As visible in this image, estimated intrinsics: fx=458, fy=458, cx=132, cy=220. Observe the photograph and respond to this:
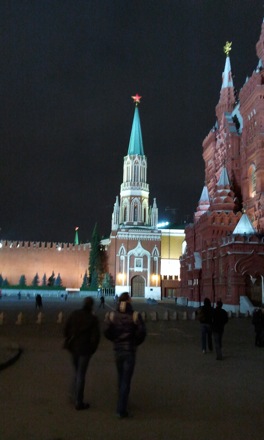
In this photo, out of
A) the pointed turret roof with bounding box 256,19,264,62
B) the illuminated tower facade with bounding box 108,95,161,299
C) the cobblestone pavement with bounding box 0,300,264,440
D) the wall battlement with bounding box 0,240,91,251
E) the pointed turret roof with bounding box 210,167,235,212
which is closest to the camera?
the cobblestone pavement with bounding box 0,300,264,440

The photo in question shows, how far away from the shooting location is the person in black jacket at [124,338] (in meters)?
6.33

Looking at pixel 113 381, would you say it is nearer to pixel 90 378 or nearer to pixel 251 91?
pixel 90 378

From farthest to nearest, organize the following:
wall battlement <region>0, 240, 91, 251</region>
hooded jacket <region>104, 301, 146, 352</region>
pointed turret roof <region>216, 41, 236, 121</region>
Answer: wall battlement <region>0, 240, 91, 251</region>, pointed turret roof <region>216, 41, 236, 121</region>, hooded jacket <region>104, 301, 146, 352</region>

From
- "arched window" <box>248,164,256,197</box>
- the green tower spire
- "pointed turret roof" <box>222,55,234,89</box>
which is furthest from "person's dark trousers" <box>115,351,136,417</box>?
the green tower spire

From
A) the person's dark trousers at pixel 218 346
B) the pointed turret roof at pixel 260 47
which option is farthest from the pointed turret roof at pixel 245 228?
the person's dark trousers at pixel 218 346

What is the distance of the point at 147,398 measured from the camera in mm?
7543

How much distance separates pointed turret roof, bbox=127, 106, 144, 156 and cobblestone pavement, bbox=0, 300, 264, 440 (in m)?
61.8

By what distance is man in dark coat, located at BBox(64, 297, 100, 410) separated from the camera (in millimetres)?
6766

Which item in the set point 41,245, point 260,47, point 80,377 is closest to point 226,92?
point 260,47

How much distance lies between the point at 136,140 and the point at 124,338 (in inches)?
2740

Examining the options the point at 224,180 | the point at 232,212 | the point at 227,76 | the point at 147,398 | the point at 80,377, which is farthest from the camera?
the point at 227,76

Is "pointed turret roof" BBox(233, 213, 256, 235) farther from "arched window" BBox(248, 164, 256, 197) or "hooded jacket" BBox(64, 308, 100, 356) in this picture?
"hooded jacket" BBox(64, 308, 100, 356)

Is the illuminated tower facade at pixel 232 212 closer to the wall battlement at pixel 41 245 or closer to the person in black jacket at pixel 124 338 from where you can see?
the person in black jacket at pixel 124 338

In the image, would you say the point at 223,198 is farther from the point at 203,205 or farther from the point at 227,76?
the point at 227,76
